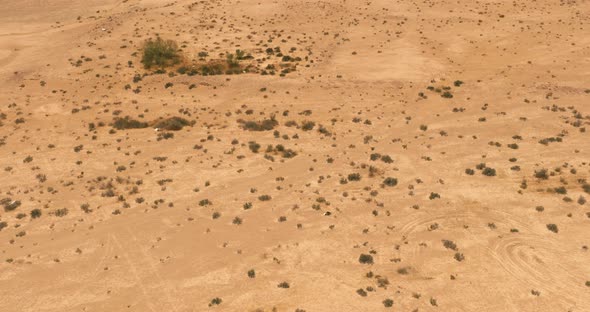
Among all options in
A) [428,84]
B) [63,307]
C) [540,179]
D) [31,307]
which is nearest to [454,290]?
[540,179]

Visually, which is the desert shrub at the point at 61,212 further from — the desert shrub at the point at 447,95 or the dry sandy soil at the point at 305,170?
the desert shrub at the point at 447,95

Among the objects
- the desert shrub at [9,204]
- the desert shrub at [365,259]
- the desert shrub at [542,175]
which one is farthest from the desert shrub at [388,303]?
the desert shrub at [9,204]

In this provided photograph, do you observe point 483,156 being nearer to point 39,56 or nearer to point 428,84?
point 428,84

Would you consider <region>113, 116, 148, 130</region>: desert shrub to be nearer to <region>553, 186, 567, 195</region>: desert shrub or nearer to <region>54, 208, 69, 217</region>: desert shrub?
<region>54, 208, 69, 217</region>: desert shrub

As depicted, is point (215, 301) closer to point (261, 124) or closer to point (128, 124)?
point (261, 124)

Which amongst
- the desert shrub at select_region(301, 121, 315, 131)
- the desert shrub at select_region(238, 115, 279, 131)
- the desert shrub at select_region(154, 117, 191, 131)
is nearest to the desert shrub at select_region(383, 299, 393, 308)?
the desert shrub at select_region(301, 121, 315, 131)

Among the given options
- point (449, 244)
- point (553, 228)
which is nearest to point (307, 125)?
point (449, 244)

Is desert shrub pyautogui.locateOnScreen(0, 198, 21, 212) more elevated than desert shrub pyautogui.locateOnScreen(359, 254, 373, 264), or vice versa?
desert shrub pyautogui.locateOnScreen(359, 254, 373, 264)
